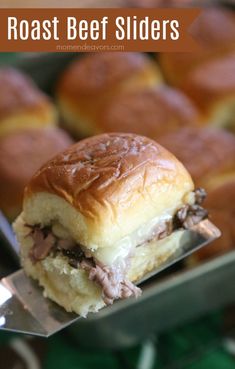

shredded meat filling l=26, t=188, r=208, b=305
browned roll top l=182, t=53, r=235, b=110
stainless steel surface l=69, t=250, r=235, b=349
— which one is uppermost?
shredded meat filling l=26, t=188, r=208, b=305

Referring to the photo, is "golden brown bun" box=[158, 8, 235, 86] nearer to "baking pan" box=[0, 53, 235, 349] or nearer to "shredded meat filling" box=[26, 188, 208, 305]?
"baking pan" box=[0, 53, 235, 349]

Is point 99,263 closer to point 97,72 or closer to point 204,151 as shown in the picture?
point 204,151

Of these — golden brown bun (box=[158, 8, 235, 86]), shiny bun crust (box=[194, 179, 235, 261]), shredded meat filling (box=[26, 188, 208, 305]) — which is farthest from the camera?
golden brown bun (box=[158, 8, 235, 86])

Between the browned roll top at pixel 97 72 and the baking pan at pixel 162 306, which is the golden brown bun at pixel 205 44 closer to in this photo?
the browned roll top at pixel 97 72

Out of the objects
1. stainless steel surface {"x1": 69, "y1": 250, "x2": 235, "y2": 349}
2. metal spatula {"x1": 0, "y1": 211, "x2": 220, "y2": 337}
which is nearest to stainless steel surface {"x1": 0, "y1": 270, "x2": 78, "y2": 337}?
metal spatula {"x1": 0, "y1": 211, "x2": 220, "y2": 337}

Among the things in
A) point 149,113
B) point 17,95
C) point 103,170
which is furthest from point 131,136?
point 17,95

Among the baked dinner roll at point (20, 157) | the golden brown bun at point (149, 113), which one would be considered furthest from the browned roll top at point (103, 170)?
the golden brown bun at point (149, 113)
